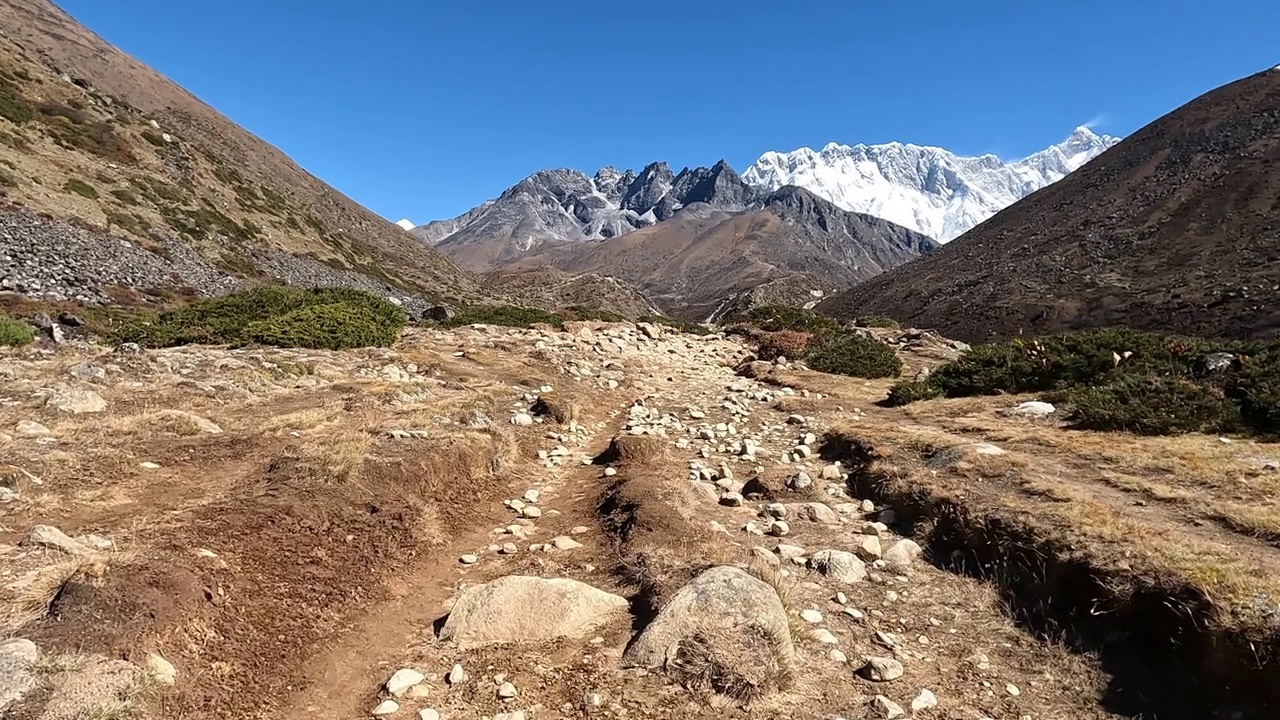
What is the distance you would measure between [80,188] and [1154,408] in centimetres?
4926

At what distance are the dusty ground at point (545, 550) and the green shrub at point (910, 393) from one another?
130 inches

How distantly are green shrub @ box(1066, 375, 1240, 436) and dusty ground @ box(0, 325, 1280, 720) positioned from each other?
809 mm

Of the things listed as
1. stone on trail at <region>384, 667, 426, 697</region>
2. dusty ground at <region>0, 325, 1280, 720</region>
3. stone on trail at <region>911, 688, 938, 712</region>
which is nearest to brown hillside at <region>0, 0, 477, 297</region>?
dusty ground at <region>0, 325, 1280, 720</region>

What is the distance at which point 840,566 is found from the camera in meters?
7.43

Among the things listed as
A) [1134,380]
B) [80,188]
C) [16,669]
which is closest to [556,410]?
[16,669]

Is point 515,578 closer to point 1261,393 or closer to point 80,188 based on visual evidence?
point 1261,393

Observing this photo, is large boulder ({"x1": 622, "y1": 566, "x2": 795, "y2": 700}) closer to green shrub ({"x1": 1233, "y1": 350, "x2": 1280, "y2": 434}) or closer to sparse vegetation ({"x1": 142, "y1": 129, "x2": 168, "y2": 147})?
green shrub ({"x1": 1233, "y1": 350, "x2": 1280, "y2": 434})

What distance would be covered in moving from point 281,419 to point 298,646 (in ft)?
19.6

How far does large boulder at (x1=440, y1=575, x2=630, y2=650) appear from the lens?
5797 millimetres

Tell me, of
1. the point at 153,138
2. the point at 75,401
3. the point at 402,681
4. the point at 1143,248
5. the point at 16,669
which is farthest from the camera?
the point at 1143,248

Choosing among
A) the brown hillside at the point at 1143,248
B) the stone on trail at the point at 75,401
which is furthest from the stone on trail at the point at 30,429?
the brown hillside at the point at 1143,248

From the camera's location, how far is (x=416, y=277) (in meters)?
77.6

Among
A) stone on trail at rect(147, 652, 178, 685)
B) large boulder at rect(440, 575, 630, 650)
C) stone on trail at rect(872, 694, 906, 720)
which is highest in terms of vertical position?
stone on trail at rect(147, 652, 178, 685)

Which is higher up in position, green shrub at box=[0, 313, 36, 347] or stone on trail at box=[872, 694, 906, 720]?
green shrub at box=[0, 313, 36, 347]
